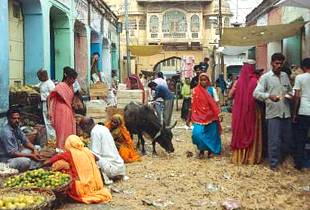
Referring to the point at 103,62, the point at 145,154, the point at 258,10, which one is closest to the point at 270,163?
the point at 145,154

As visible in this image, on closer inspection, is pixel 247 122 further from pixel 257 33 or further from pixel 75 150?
pixel 75 150

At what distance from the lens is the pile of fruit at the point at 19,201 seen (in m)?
5.25

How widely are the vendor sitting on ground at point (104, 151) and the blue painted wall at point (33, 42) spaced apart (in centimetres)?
445

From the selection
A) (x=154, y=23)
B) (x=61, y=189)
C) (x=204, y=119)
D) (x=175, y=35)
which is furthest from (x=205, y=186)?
(x=154, y=23)

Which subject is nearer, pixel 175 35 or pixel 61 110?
pixel 61 110

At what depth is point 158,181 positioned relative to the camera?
7910 mm

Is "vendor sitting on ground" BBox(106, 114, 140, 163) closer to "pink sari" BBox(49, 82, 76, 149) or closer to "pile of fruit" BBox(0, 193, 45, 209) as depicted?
"pink sari" BBox(49, 82, 76, 149)

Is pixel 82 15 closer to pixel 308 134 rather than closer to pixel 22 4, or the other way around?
pixel 22 4

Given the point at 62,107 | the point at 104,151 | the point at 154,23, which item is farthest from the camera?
the point at 154,23

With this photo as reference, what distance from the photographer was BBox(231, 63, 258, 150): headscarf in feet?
29.9

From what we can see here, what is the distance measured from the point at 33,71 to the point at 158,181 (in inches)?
204

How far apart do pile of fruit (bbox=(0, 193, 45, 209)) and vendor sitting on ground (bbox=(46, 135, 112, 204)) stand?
86cm

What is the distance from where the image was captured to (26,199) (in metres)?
5.45

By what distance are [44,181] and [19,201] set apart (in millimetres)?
859
